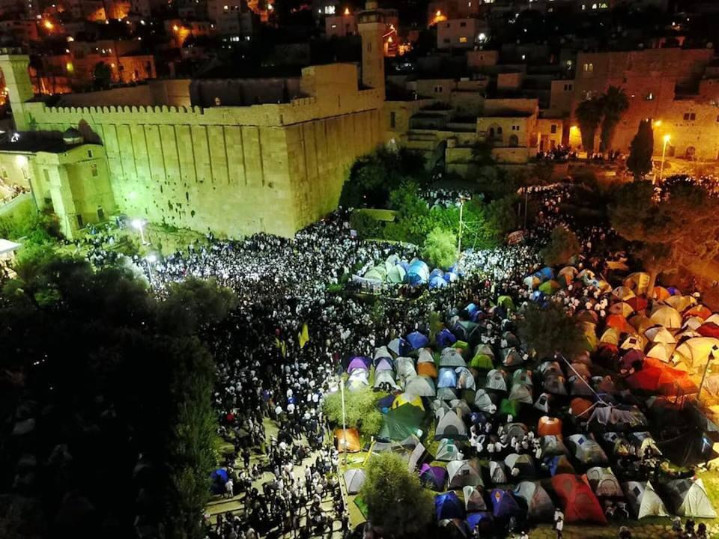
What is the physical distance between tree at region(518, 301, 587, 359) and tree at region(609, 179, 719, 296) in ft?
22.9

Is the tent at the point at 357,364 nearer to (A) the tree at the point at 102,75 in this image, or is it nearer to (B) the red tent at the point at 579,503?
(B) the red tent at the point at 579,503

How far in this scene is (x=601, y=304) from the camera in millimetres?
20609

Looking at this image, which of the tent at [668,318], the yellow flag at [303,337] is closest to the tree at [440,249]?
the yellow flag at [303,337]

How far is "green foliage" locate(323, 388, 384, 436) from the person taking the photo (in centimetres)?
1606

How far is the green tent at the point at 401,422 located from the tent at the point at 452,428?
61cm

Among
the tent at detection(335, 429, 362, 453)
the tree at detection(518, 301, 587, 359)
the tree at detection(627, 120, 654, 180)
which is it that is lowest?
the tent at detection(335, 429, 362, 453)

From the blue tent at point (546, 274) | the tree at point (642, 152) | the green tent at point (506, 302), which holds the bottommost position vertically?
the green tent at point (506, 302)

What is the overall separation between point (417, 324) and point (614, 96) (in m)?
20.7

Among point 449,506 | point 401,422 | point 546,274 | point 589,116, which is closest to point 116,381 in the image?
point 401,422

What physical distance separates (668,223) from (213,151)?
23455 mm

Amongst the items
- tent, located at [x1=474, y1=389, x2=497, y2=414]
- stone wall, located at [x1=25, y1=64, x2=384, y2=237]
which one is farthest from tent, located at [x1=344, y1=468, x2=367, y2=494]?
stone wall, located at [x1=25, y1=64, x2=384, y2=237]

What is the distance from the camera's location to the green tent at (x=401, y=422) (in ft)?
50.8

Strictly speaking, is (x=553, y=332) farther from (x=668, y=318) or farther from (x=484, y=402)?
(x=668, y=318)

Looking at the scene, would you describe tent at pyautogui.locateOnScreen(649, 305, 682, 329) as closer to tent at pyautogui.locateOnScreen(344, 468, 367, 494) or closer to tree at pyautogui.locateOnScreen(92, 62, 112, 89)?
tent at pyautogui.locateOnScreen(344, 468, 367, 494)
